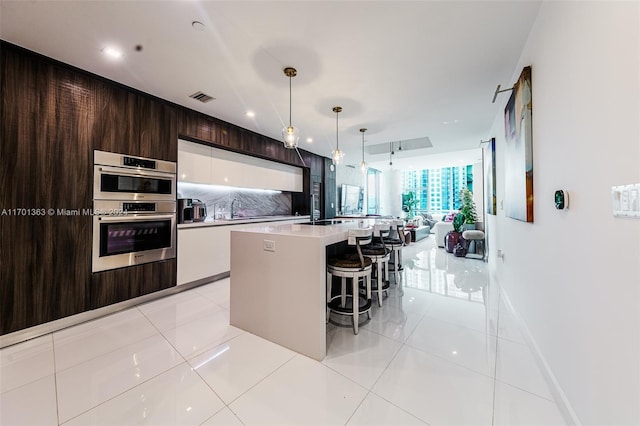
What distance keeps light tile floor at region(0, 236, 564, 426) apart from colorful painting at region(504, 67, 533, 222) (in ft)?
3.93

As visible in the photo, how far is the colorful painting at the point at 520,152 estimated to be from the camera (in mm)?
1933

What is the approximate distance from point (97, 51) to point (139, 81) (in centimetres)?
51

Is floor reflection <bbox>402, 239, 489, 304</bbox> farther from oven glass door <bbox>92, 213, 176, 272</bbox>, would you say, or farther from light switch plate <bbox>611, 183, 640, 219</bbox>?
oven glass door <bbox>92, 213, 176, 272</bbox>

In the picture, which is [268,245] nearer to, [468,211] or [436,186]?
[468,211]

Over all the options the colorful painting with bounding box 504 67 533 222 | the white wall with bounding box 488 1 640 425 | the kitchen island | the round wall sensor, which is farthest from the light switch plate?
Result: the kitchen island

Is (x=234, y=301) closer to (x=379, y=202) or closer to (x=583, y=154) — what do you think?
(x=583, y=154)

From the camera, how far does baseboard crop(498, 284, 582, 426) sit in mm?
1299

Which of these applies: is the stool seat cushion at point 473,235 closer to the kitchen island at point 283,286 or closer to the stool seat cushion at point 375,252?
the stool seat cushion at point 375,252

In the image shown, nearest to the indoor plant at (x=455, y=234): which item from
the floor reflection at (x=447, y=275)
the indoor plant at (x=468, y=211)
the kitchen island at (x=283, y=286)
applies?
the indoor plant at (x=468, y=211)

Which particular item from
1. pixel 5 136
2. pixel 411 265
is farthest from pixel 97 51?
pixel 411 265

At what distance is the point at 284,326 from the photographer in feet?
6.75

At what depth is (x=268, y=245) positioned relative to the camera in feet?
6.99

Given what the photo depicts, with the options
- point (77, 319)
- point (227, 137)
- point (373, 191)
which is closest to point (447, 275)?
point (227, 137)

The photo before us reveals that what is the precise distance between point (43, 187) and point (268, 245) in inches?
86.5
